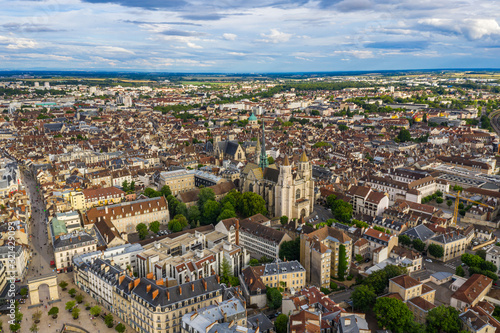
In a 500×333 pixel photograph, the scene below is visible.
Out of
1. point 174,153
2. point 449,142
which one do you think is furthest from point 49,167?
point 449,142

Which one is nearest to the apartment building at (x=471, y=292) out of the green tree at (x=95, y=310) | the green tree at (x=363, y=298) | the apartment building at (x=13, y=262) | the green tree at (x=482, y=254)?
the green tree at (x=363, y=298)

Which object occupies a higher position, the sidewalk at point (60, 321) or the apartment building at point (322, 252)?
the apartment building at point (322, 252)

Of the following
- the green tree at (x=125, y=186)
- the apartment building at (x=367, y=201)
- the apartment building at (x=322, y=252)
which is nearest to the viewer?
the apartment building at (x=322, y=252)

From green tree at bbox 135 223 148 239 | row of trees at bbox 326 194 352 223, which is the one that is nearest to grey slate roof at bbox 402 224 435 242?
row of trees at bbox 326 194 352 223

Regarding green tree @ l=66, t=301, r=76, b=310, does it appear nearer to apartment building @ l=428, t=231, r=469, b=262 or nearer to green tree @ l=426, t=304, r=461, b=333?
green tree @ l=426, t=304, r=461, b=333

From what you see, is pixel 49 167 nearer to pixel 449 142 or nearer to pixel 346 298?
pixel 346 298

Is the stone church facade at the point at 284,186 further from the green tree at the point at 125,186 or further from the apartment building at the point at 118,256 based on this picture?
the apartment building at the point at 118,256

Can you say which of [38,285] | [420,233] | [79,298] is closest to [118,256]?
[79,298]

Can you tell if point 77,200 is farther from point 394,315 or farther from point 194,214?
point 394,315
